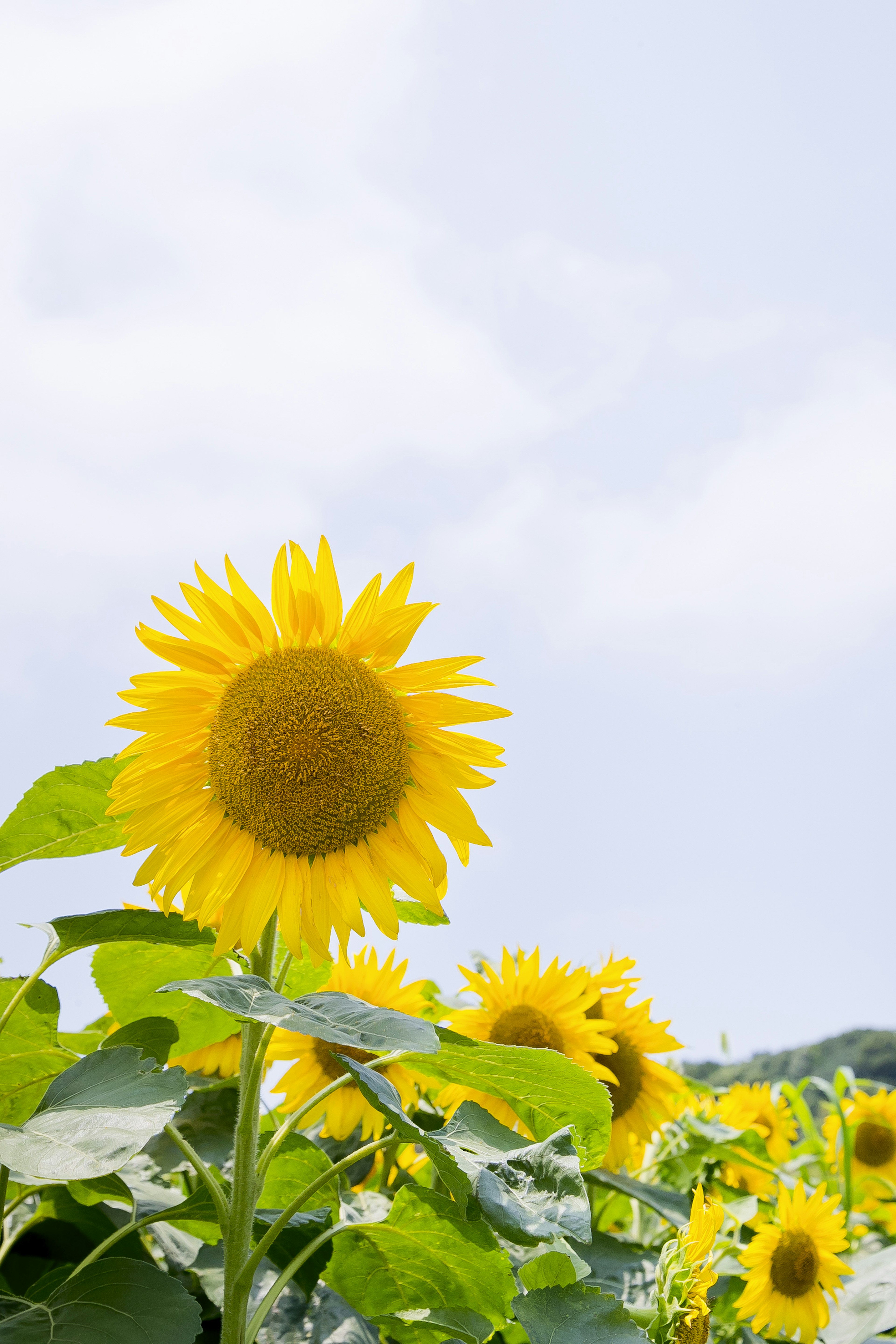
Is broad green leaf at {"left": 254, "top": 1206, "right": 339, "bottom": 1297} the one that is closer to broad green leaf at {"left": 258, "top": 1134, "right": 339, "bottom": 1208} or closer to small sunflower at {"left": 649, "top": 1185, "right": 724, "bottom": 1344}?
broad green leaf at {"left": 258, "top": 1134, "right": 339, "bottom": 1208}

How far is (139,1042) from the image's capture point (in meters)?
0.94

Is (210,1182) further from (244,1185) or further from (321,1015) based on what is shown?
(321,1015)

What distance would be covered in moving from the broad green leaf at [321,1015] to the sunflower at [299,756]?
Answer: 0.55 ft

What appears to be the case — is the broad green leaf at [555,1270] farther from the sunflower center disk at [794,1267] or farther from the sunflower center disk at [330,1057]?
the sunflower center disk at [794,1267]

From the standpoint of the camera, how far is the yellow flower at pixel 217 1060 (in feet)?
5.15

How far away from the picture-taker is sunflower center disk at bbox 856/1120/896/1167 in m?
2.58

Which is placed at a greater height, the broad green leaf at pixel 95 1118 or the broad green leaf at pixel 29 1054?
the broad green leaf at pixel 29 1054

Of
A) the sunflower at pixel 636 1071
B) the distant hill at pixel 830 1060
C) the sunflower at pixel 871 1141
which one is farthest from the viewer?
the distant hill at pixel 830 1060

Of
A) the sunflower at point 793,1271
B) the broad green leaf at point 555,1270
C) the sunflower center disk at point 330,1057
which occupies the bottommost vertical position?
the sunflower at point 793,1271

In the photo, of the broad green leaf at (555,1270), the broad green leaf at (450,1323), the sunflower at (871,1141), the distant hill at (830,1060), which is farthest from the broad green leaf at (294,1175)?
the distant hill at (830,1060)

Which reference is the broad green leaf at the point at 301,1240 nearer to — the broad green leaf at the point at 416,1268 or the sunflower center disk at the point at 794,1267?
the broad green leaf at the point at 416,1268

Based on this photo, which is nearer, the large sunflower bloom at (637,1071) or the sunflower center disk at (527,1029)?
the sunflower center disk at (527,1029)

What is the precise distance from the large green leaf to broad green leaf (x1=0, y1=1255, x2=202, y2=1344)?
0.36 meters

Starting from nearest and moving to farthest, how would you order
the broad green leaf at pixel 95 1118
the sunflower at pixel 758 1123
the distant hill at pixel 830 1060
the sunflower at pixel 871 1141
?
the broad green leaf at pixel 95 1118 → the sunflower at pixel 758 1123 → the sunflower at pixel 871 1141 → the distant hill at pixel 830 1060
